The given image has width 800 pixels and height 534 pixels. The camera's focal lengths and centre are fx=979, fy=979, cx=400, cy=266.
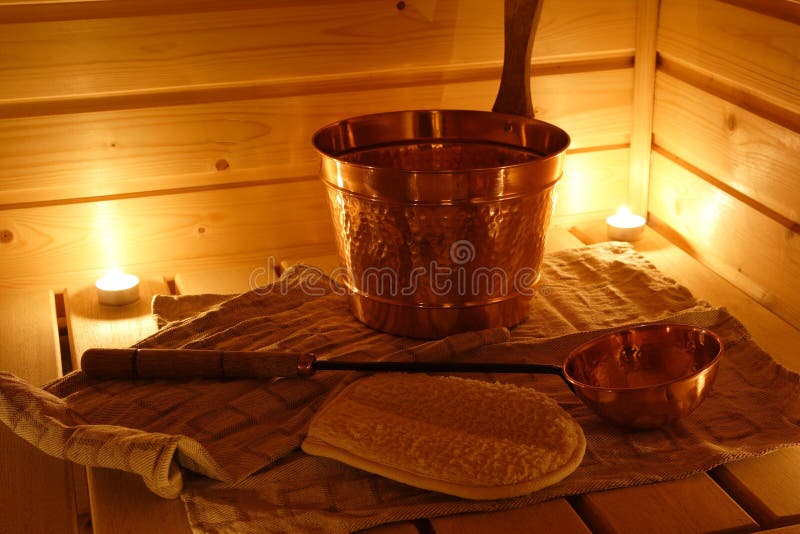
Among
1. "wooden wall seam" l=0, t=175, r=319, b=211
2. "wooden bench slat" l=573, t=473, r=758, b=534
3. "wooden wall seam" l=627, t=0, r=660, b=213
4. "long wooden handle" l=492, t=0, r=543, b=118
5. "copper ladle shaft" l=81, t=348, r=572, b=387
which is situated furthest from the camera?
"wooden wall seam" l=627, t=0, r=660, b=213

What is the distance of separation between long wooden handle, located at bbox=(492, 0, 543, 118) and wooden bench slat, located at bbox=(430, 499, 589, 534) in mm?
595

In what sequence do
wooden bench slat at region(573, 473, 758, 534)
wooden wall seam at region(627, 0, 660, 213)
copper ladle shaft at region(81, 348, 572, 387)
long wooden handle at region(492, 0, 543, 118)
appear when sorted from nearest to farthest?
1. wooden bench slat at region(573, 473, 758, 534)
2. copper ladle shaft at region(81, 348, 572, 387)
3. long wooden handle at region(492, 0, 543, 118)
4. wooden wall seam at region(627, 0, 660, 213)

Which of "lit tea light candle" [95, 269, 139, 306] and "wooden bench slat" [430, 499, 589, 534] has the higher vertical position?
"lit tea light candle" [95, 269, 139, 306]

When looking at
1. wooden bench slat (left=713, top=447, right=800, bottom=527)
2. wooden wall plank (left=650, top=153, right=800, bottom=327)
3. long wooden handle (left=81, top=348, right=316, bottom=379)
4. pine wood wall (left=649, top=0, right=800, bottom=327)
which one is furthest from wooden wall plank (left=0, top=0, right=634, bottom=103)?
wooden bench slat (left=713, top=447, right=800, bottom=527)

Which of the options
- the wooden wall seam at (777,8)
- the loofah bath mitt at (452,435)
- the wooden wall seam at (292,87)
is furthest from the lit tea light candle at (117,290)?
the wooden wall seam at (777,8)

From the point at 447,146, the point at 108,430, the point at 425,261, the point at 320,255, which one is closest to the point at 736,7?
the point at 447,146

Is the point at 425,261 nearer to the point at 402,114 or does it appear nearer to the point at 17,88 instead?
the point at 402,114

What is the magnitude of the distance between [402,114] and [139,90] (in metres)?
0.38

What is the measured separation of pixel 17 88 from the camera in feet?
4.35

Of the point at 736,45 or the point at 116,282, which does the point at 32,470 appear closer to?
the point at 116,282

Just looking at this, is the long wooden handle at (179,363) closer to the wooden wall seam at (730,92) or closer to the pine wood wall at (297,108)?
the pine wood wall at (297,108)

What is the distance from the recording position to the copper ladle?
938 millimetres

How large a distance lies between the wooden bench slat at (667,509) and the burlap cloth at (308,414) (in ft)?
0.04

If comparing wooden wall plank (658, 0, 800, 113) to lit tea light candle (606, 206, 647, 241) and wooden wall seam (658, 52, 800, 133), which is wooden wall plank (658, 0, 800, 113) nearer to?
wooden wall seam (658, 52, 800, 133)
